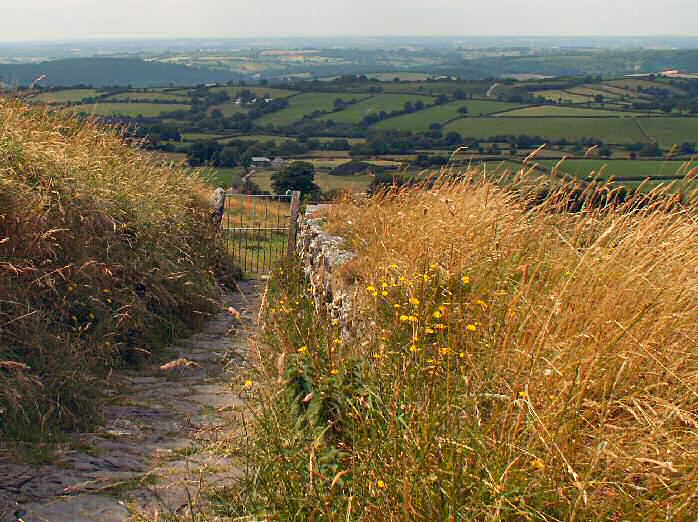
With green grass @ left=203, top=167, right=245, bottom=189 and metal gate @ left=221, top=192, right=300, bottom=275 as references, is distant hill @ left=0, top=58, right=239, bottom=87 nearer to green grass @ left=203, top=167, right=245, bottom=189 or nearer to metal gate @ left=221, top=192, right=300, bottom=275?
green grass @ left=203, top=167, right=245, bottom=189

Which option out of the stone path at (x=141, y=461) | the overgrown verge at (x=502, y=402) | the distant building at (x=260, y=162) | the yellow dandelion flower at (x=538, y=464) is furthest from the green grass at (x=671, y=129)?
the yellow dandelion flower at (x=538, y=464)

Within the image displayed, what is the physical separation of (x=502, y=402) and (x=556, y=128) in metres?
47.4

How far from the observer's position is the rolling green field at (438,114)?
174 feet

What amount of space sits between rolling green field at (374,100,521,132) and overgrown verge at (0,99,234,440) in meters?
43.2

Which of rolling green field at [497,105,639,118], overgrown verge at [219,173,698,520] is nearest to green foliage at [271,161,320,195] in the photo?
overgrown verge at [219,173,698,520]

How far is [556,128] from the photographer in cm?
4772

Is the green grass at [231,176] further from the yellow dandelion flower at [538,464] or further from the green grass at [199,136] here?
the yellow dandelion flower at [538,464]

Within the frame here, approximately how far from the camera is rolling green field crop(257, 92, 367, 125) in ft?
187

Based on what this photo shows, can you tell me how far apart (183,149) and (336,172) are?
8.07 metres

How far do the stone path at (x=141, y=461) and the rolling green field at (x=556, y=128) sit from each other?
127 feet

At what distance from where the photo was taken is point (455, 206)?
6.12 m

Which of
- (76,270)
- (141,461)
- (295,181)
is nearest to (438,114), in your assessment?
(295,181)

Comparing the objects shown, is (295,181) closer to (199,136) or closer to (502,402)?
(502,402)

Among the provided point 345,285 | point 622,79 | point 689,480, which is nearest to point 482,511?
point 689,480
